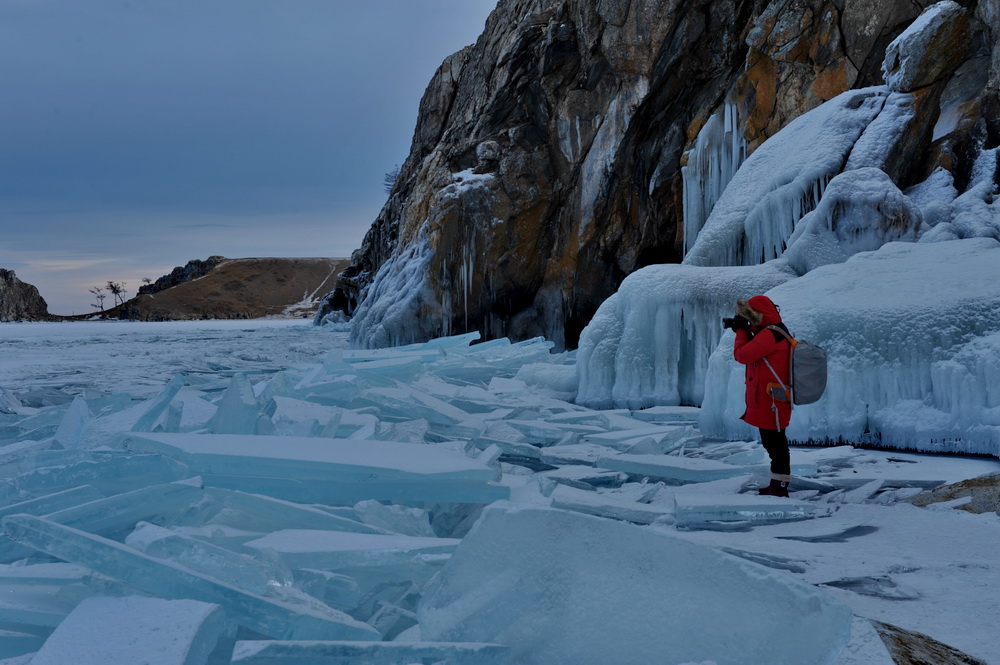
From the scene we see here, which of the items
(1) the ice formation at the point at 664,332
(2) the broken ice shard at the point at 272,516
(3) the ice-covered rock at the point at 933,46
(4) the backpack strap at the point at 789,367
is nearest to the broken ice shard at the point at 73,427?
(2) the broken ice shard at the point at 272,516

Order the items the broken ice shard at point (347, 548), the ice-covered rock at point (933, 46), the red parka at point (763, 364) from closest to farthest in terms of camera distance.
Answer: the broken ice shard at point (347, 548), the red parka at point (763, 364), the ice-covered rock at point (933, 46)

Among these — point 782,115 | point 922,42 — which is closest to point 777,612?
point 922,42

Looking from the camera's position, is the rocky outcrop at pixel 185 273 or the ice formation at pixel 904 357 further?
the rocky outcrop at pixel 185 273

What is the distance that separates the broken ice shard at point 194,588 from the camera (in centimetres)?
195

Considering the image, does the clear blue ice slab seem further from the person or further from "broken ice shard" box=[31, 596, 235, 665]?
the person

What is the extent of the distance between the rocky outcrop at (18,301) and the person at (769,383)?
86085 millimetres

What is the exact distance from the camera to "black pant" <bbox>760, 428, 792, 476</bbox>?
4.03 meters

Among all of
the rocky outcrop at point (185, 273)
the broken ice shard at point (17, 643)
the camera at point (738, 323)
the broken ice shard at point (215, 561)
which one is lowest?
the broken ice shard at point (17, 643)

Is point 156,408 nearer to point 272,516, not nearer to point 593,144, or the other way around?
point 272,516

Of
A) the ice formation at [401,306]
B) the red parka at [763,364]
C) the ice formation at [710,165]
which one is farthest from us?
the ice formation at [401,306]

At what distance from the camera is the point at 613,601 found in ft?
6.47

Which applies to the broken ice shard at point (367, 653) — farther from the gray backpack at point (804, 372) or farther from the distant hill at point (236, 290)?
the distant hill at point (236, 290)

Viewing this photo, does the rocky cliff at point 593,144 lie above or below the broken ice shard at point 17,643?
above

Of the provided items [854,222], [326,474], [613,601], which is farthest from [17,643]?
[854,222]
